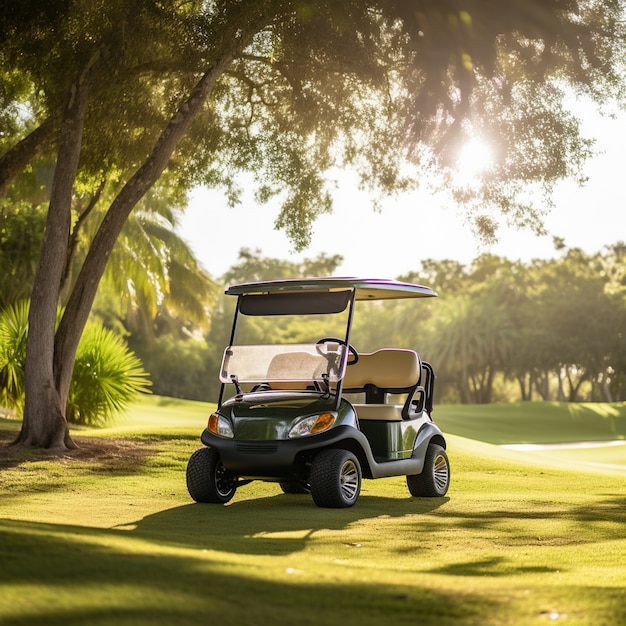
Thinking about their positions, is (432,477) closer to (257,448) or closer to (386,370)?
(386,370)

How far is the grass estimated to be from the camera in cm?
403

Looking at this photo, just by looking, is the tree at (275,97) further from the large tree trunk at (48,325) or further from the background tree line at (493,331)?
the background tree line at (493,331)

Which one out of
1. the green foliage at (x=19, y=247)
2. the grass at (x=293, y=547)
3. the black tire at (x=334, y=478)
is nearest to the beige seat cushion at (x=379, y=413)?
the black tire at (x=334, y=478)

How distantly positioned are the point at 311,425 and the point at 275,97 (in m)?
9.46

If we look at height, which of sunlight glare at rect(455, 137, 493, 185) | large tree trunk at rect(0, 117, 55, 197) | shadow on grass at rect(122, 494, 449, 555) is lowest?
shadow on grass at rect(122, 494, 449, 555)

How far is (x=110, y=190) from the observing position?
18859 millimetres

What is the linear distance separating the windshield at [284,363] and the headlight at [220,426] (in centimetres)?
55

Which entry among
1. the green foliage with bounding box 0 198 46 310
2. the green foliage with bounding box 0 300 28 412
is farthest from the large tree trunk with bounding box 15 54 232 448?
the green foliage with bounding box 0 198 46 310

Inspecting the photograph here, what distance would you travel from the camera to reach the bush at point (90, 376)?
19734mm

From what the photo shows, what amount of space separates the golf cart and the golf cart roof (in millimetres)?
12

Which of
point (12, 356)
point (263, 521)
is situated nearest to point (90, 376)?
point (12, 356)

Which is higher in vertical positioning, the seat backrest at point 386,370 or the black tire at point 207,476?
the seat backrest at point 386,370

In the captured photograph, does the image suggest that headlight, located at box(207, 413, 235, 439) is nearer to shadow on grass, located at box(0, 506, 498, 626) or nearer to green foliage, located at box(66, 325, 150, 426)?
shadow on grass, located at box(0, 506, 498, 626)

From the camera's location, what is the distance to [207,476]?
9.76m
